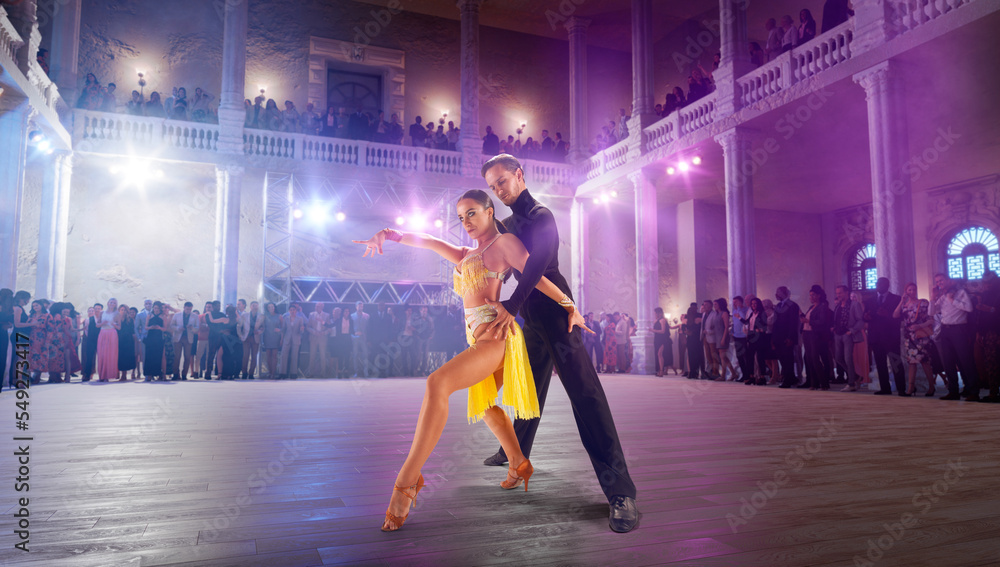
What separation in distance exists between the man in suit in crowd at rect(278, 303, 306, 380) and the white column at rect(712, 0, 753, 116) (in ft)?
32.9

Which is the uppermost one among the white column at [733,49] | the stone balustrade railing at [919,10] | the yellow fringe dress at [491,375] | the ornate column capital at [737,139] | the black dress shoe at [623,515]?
the white column at [733,49]

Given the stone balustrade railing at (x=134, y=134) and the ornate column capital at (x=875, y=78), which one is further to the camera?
the stone balustrade railing at (x=134, y=134)

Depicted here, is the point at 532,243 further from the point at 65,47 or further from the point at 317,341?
the point at 65,47

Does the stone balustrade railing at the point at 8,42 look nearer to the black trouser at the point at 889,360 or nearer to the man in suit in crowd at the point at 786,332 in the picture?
the man in suit in crowd at the point at 786,332

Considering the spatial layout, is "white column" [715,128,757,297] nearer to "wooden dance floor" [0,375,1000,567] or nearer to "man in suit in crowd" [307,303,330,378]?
"wooden dance floor" [0,375,1000,567]

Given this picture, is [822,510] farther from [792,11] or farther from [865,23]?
[792,11]

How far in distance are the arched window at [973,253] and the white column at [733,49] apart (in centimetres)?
851

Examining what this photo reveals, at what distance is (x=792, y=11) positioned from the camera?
17.4 meters

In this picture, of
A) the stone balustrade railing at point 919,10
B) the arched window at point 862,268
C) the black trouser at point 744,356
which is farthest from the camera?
the arched window at point 862,268

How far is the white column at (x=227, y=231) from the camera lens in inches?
580

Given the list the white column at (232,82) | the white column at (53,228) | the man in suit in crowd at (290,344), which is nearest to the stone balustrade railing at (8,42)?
the white column at (53,228)

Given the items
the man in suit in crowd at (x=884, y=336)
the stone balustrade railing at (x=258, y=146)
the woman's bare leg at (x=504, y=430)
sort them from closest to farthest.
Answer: the woman's bare leg at (x=504, y=430) → the man in suit in crowd at (x=884, y=336) → the stone balustrade railing at (x=258, y=146)

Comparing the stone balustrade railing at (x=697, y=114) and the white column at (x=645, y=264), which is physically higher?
the stone balustrade railing at (x=697, y=114)

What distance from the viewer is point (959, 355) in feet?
23.9
